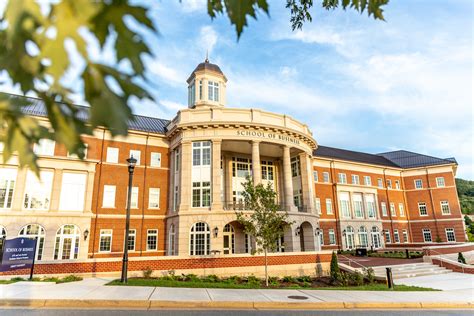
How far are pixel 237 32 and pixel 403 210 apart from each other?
168 feet

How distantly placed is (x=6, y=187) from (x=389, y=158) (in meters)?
55.8

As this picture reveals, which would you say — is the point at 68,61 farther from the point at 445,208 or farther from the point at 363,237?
the point at 445,208

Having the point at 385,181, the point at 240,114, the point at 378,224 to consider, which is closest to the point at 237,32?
the point at 240,114

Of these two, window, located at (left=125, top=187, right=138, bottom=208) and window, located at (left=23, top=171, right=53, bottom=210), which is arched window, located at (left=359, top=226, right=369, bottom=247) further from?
window, located at (left=23, top=171, right=53, bottom=210)

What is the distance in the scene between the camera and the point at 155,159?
28.6 m

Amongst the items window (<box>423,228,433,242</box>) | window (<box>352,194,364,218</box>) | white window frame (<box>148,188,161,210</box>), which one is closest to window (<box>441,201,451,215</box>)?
window (<box>423,228,433,242</box>)

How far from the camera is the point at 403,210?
45312 millimetres

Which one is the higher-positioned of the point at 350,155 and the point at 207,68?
the point at 207,68

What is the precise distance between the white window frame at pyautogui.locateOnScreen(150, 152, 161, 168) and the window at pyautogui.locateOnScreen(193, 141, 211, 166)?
16.5 ft

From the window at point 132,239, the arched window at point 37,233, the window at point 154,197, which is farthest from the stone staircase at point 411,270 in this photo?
the arched window at point 37,233

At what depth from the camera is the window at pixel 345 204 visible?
127ft

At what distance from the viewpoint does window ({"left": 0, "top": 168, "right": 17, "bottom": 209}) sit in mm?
22188

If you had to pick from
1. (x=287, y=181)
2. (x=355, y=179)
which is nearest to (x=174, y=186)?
(x=287, y=181)

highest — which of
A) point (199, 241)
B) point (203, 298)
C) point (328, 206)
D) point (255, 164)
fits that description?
point (255, 164)
